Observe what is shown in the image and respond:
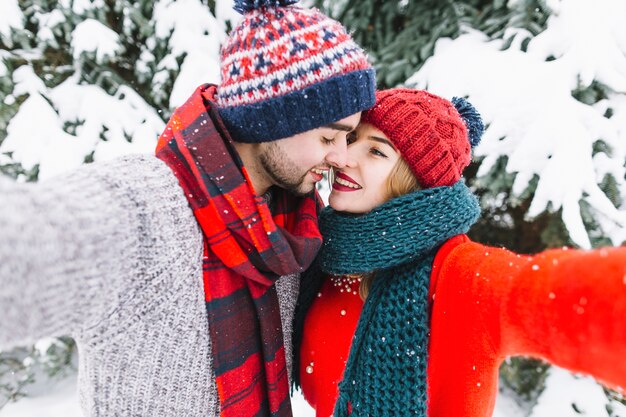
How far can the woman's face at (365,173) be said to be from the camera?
152 centimetres

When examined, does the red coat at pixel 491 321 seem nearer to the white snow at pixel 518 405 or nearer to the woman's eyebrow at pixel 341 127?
the woman's eyebrow at pixel 341 127

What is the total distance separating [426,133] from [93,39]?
2.61 meters

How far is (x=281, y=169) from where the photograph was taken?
1.56 meters

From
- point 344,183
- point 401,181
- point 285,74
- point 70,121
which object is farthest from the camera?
point 70,121

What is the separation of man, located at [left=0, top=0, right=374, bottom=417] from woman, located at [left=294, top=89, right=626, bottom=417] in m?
0.14

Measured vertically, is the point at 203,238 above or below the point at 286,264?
above

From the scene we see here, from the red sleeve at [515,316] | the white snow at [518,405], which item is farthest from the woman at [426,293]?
the white snow at [518,405]

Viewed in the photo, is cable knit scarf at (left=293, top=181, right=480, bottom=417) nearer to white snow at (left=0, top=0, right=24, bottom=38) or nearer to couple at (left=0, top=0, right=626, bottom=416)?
couple at (left=0, top=0, right=626, bottom=416)

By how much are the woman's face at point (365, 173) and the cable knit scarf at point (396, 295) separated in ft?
0.39

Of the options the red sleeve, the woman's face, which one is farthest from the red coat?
the woman's face

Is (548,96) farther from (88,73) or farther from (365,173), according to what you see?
(88,73)

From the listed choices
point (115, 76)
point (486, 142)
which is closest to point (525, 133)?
point (486, 142)

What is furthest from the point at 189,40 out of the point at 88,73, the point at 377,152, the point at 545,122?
the point at 545,122

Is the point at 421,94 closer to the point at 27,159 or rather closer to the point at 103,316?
the point at 103,316
